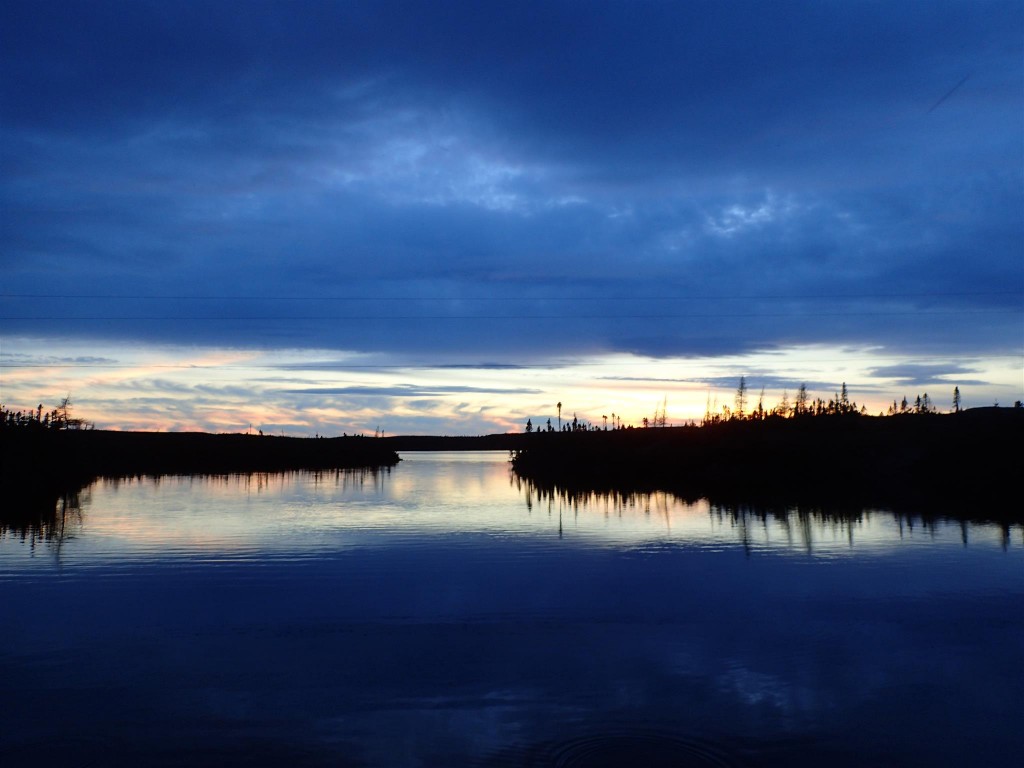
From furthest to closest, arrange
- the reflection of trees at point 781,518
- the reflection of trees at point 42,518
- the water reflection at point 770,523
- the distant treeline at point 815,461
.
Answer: the distant treeline at point 815,461
the reflection of trees at point 42,518
the reflection of trees at point 781,518
the water reflection at point 770,523

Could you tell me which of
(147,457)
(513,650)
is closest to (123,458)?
(147,457)

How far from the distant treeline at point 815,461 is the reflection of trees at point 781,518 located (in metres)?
4.51

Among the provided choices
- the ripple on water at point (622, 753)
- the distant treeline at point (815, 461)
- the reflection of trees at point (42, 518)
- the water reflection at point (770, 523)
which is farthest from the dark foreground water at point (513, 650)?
the distant treeline at point (815, 461)

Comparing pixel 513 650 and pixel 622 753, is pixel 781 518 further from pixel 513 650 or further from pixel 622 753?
pixel 622 753

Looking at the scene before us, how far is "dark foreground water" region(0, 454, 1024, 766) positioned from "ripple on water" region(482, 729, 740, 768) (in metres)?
0.04

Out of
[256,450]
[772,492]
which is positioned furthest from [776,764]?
[256,450]

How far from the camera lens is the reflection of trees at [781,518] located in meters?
29.2

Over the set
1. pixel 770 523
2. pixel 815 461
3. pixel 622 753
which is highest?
pixel 815 461

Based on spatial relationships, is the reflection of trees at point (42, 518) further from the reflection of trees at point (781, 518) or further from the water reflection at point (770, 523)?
the reflection of trees at point (781, 518)

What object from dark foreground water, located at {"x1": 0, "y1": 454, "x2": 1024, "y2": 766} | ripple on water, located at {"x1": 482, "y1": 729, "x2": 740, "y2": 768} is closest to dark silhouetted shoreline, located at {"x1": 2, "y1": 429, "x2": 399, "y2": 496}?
dark foreground water, located at {"x1": 0, "y1": 454, "x2": 1024, "y2": 766}

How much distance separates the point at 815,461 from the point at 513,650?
47.7 meters

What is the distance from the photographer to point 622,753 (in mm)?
9992

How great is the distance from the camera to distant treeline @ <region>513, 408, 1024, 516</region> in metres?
48.5

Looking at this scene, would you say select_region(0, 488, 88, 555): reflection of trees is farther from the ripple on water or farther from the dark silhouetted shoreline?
the ripple on water
